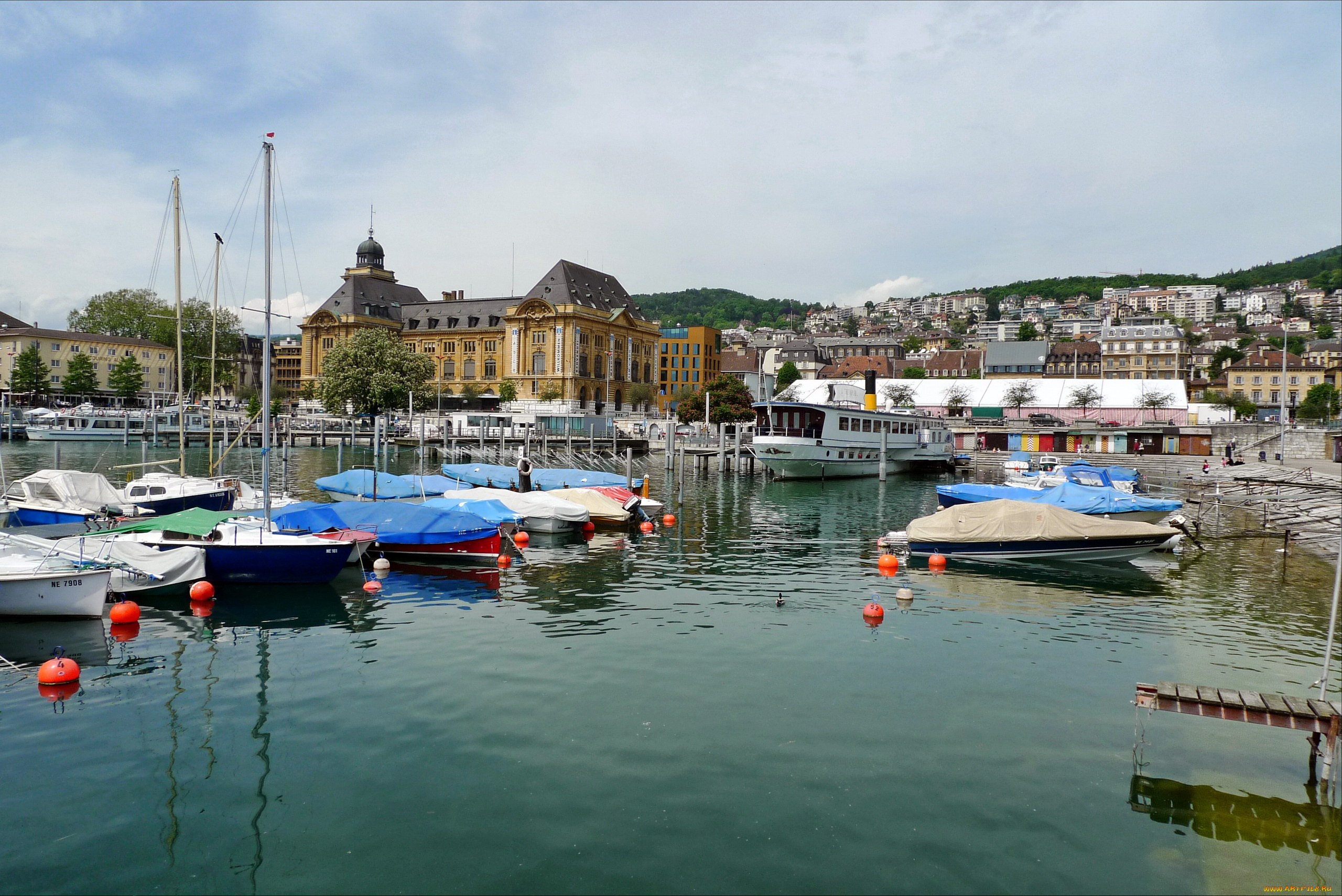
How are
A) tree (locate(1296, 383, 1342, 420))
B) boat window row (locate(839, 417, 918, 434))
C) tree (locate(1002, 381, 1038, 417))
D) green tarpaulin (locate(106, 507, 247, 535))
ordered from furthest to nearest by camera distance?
tree (locate(1002, 381, 1038, 417)) → tree (locate(1296, 383, 1342, 420)) → boat window row (locate(839, 417, 918, 434)) → green tarpaulin (locate(106, 507, 247, 535))

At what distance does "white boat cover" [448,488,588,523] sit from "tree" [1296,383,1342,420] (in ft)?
375

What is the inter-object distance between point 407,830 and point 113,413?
384 ft

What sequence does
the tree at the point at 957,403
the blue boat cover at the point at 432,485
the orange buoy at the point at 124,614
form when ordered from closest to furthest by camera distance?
the orange buoy at the point at 124,614 < the blue boat cover at the point at 432,485 < the tree at the point at 957,403

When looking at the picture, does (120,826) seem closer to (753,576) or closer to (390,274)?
(753,576)

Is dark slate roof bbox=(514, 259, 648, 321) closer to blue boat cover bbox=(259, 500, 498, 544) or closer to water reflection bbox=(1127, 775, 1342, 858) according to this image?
blue boat cover bbox=(259, 500, 498, 544)

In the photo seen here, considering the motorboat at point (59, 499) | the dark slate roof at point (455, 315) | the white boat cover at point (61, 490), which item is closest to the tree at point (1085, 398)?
the dark slate roof at point (455, 315)

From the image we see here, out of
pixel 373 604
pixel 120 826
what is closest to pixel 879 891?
pixel 120 826

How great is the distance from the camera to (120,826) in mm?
9570

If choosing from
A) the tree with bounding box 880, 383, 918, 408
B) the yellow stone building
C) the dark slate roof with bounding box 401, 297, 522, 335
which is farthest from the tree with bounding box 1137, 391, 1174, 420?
the dark slate roof with bounding box 401, 297, 522, 335

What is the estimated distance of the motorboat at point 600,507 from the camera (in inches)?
1315

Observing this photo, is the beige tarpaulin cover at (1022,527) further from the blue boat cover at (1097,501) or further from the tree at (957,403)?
the tree at (957,403)

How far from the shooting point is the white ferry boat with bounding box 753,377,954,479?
193 ft

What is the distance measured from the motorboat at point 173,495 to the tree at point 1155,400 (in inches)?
4187

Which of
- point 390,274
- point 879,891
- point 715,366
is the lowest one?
point 879,891
